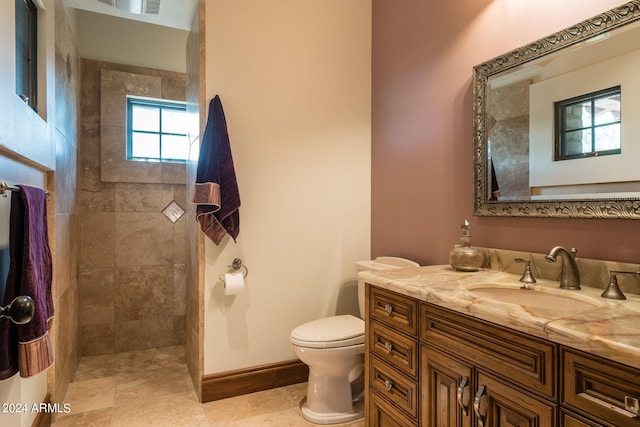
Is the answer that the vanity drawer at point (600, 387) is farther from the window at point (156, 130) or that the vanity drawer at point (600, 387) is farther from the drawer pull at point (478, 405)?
the window at point (156, 130)

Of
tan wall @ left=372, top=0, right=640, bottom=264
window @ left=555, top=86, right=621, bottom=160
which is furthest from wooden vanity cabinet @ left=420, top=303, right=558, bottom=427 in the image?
window @ left=555, top=86, right=621, bottom=160

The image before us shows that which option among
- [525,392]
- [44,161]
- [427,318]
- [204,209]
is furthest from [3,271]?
[525,392]

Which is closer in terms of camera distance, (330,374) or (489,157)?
(489,157)

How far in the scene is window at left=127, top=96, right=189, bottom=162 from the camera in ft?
10.1

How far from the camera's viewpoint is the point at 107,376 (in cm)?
255

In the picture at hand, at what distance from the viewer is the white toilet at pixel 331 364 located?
1940 mm

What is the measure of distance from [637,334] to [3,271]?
6.42ft

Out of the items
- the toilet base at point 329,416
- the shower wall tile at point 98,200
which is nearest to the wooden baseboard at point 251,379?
the toilet base at point 329,416

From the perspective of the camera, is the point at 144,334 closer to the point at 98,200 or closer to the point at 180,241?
the point at 180,241

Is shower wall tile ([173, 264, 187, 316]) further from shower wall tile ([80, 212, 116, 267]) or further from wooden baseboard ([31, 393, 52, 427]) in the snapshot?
wooden baseboard ([31, 393, 52, 427])

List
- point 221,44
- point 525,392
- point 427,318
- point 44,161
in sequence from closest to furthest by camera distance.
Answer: point 525,392, point 427,318, point 44,161, point 221,44

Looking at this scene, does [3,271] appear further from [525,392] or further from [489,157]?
[489,157]

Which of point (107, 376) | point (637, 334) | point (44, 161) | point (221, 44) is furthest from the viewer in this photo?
point (107, 376)

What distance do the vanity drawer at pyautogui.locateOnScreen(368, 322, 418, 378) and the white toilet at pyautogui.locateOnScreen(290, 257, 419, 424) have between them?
40 centimetres
